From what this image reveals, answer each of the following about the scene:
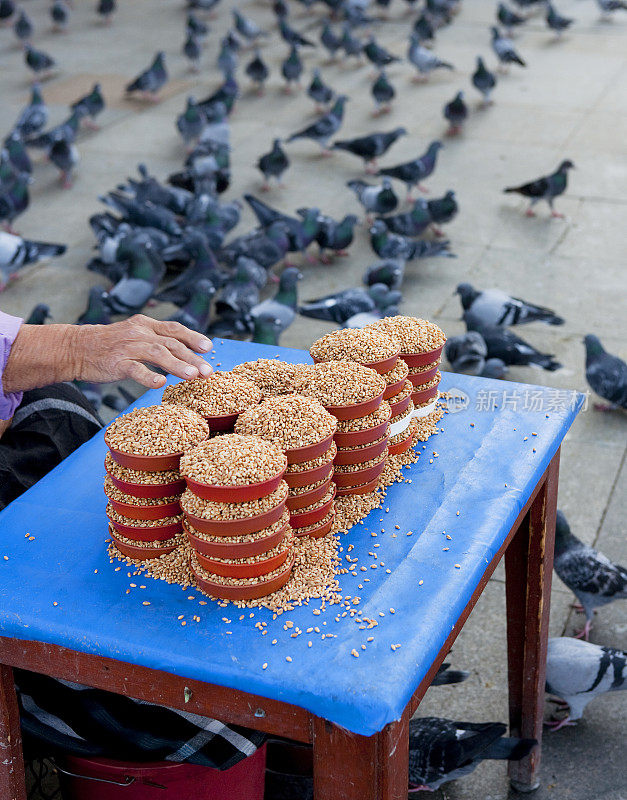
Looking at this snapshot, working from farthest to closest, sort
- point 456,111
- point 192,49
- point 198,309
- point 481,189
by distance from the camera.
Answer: point 192,49, point 456,111, point 481,189, point 198,309

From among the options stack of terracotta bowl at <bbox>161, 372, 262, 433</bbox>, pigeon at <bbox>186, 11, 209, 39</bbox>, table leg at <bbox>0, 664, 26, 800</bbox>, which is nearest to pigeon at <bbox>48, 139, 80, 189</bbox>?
pigeon at <bbox>186, 11, 209, 39</bbox>

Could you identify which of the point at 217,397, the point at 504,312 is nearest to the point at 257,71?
the point at 504,312

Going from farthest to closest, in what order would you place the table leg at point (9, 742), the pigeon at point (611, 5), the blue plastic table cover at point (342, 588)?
the pigeon at point (611, 5)
the table leg at point (9, 742)
the blue plastic table cover at point (342, 588)

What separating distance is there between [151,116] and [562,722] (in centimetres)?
784

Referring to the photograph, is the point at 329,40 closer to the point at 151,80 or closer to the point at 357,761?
the point at 151,80

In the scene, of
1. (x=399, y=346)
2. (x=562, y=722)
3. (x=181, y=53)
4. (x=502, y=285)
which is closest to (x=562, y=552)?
(x=562, y=722)

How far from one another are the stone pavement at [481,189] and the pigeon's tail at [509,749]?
0.27 meters

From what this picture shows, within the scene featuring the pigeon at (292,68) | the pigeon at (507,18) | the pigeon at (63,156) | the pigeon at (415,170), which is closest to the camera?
the pigeon at (415,170)

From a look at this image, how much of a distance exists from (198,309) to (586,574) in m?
2.73

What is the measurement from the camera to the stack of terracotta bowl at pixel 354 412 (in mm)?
2045

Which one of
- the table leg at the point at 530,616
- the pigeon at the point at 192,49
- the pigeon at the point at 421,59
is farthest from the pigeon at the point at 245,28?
the table leg at the point at 530,616

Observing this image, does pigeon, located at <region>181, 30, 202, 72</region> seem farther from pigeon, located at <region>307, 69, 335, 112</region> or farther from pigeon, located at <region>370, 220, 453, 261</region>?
pigeon, located at <region>370, 220, 453, 261</region>

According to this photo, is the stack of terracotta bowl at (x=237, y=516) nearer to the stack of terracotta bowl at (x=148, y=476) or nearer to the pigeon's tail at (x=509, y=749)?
the stack of terracotta bowl at (x=148, y=476)

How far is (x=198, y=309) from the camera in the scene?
17.0 ft
